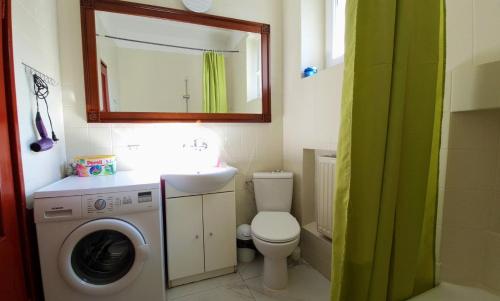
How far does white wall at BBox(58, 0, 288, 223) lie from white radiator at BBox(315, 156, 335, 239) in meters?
0.60

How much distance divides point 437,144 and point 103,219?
5.09ft

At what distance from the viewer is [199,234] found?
160cm

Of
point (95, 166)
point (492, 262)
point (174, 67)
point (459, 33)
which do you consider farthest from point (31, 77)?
point (492, 262)

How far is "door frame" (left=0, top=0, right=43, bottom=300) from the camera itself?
3.21ft

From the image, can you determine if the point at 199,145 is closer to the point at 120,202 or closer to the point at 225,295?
the point at 120,202

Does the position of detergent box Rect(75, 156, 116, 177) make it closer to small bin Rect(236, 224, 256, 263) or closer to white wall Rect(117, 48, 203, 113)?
white wall Rect(117, 48, 203, 113)

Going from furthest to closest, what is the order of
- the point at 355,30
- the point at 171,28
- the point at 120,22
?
1. the point at 171,28
2. the point at 120,22
3. the point at 355,30

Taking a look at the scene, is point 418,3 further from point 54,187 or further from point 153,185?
point 54,187

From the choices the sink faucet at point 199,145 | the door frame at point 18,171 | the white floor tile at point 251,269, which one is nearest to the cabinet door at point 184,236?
the white floor tile at point 251,269

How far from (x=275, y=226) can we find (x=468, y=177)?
1032 mm

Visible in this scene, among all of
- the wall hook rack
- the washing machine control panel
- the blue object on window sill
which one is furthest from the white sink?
the blue object on window sill

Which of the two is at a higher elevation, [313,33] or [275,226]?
[313,33]

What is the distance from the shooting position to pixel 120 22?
1688 mm

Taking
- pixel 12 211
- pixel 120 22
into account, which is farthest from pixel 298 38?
pixel 12 211
